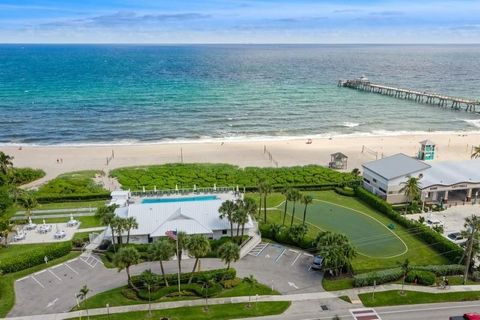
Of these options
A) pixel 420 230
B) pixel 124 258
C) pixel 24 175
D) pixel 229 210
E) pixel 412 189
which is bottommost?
pixel 420 230

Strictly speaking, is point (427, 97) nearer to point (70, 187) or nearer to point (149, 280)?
point (70, 187)

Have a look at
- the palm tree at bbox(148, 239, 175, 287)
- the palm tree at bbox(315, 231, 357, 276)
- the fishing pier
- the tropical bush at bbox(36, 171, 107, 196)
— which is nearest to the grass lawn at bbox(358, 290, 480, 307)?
the palm tree at bbox(315, 231, 357, 276)

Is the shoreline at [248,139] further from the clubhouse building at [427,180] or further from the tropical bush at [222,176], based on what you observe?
the clubhouse building at [427,180]

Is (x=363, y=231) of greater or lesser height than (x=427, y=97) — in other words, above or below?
below

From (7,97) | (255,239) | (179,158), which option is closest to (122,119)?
(179,158)

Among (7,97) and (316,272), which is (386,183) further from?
(7,97)

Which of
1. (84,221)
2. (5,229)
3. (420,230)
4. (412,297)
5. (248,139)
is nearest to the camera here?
(412,297)

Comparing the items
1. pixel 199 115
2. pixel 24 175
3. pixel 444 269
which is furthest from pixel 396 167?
pixel 199 115
